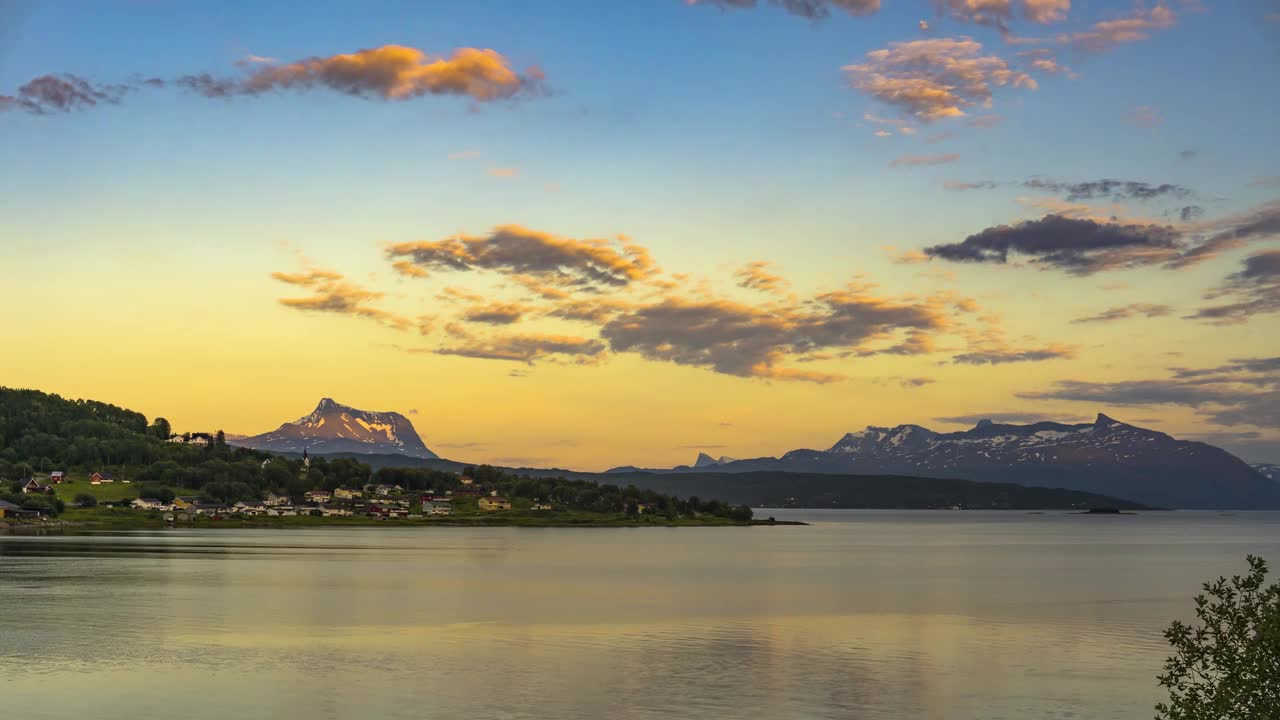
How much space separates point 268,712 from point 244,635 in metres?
21.6

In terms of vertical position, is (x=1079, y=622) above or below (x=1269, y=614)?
below

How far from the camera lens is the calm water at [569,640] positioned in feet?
129

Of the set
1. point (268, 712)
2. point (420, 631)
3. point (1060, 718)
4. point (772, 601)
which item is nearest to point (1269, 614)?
point (1060, 718)

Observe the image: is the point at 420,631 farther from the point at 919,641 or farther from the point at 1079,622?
the point at 1079,622

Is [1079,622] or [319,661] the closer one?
[319,661]

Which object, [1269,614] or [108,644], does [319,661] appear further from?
[1269,614]

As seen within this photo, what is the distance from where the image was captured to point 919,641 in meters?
57.9

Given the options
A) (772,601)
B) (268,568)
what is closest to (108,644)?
(772,601)

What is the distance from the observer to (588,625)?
211ft

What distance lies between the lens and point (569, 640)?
57156mm

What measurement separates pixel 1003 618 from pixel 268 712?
46.6 m

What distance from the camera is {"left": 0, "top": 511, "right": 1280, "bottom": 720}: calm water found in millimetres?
39406

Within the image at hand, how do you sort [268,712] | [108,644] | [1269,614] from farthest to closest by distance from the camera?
[108,644] → [268,712] → [1269,614]

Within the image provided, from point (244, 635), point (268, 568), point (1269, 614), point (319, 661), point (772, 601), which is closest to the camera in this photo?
point (1269, 614)
